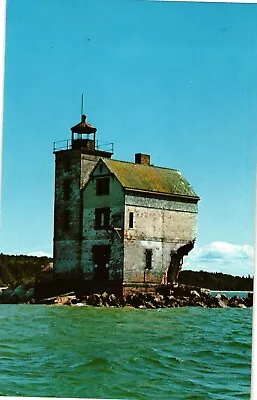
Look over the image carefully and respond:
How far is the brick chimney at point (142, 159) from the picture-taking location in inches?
244

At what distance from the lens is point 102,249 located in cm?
813

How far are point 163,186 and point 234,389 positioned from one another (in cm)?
294

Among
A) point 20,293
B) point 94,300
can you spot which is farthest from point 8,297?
point 94,300

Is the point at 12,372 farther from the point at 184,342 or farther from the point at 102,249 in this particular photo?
the point at 102,249

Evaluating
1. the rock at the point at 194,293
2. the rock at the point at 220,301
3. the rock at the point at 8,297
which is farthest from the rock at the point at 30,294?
the rock at the point at 220,301

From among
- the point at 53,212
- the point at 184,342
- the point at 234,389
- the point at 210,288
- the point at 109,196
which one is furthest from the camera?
the point at 109,196

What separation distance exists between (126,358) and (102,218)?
273 centimetres

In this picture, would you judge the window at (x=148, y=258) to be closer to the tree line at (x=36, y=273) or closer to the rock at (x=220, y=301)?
the tree line at (x=36, y=273)

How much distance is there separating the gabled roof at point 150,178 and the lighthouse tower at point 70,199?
0.66 feet

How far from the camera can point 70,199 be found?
7.75 meters

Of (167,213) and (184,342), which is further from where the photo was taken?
(167,213)

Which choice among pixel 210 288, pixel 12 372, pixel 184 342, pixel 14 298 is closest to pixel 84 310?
pixel 14 298

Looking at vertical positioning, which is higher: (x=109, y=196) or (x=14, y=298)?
(x=109, y=196)

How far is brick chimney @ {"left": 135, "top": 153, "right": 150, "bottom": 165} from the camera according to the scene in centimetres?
620
